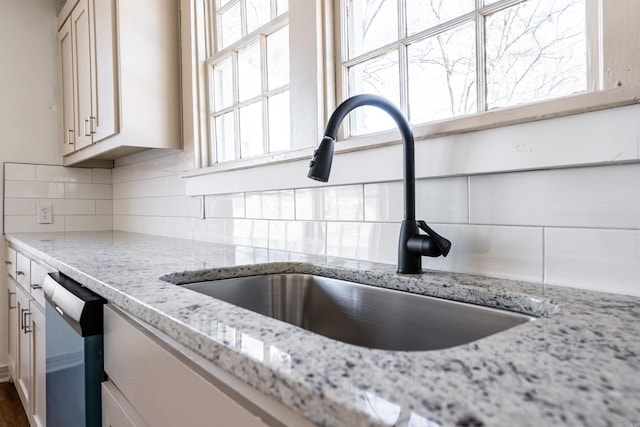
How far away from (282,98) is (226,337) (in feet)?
4.16

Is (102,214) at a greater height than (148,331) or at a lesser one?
greater

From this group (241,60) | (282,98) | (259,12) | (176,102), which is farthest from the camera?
(176,102)

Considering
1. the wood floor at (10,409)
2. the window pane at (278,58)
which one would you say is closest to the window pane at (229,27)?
the window pane at (278,58)

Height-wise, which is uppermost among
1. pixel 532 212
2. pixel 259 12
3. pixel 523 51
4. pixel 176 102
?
pixel 259 12

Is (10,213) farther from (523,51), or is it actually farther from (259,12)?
(523,51)

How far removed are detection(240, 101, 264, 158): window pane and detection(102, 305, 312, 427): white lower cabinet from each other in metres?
1.01

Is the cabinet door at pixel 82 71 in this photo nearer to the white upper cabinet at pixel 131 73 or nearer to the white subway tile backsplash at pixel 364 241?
the white upper cabinet at pixel 131 73

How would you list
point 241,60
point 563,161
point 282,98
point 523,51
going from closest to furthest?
point 563,161 < point 523,51 < point 282,98 < point 241,60

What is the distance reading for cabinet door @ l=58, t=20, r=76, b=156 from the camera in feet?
8.38

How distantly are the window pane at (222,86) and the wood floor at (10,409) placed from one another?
178cm

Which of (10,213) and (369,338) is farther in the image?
(10,213)

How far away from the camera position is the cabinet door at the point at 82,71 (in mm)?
2271

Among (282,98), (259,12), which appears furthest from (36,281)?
(259,12)

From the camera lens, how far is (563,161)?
2.49 feet
